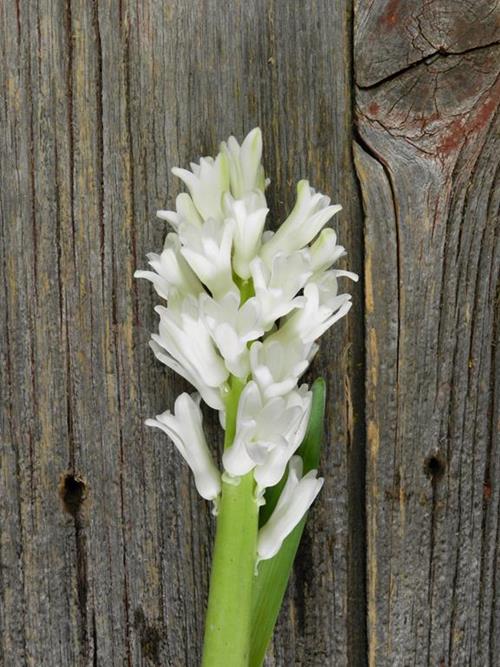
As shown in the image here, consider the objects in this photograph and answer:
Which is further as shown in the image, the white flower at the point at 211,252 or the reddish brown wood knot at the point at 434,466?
the reddish brown wood knot at the point at 434,466

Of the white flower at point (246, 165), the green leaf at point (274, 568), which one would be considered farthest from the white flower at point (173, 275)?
the green leaf at point (274, 568)

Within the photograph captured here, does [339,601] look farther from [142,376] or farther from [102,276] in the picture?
[102,276]

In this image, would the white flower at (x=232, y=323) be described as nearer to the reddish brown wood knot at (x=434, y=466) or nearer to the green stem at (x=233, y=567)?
the green stem at (x=233, y=567)

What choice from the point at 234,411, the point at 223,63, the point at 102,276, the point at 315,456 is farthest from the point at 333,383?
the point at 223,63

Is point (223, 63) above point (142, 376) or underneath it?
above

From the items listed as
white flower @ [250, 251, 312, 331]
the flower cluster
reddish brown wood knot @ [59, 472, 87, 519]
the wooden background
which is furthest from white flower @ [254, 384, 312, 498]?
reddish brown wood knot @ [59, 472, 87, 519]

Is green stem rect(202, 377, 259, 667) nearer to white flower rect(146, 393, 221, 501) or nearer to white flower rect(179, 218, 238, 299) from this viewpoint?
white flower rect(146, 393, 221, 501)
